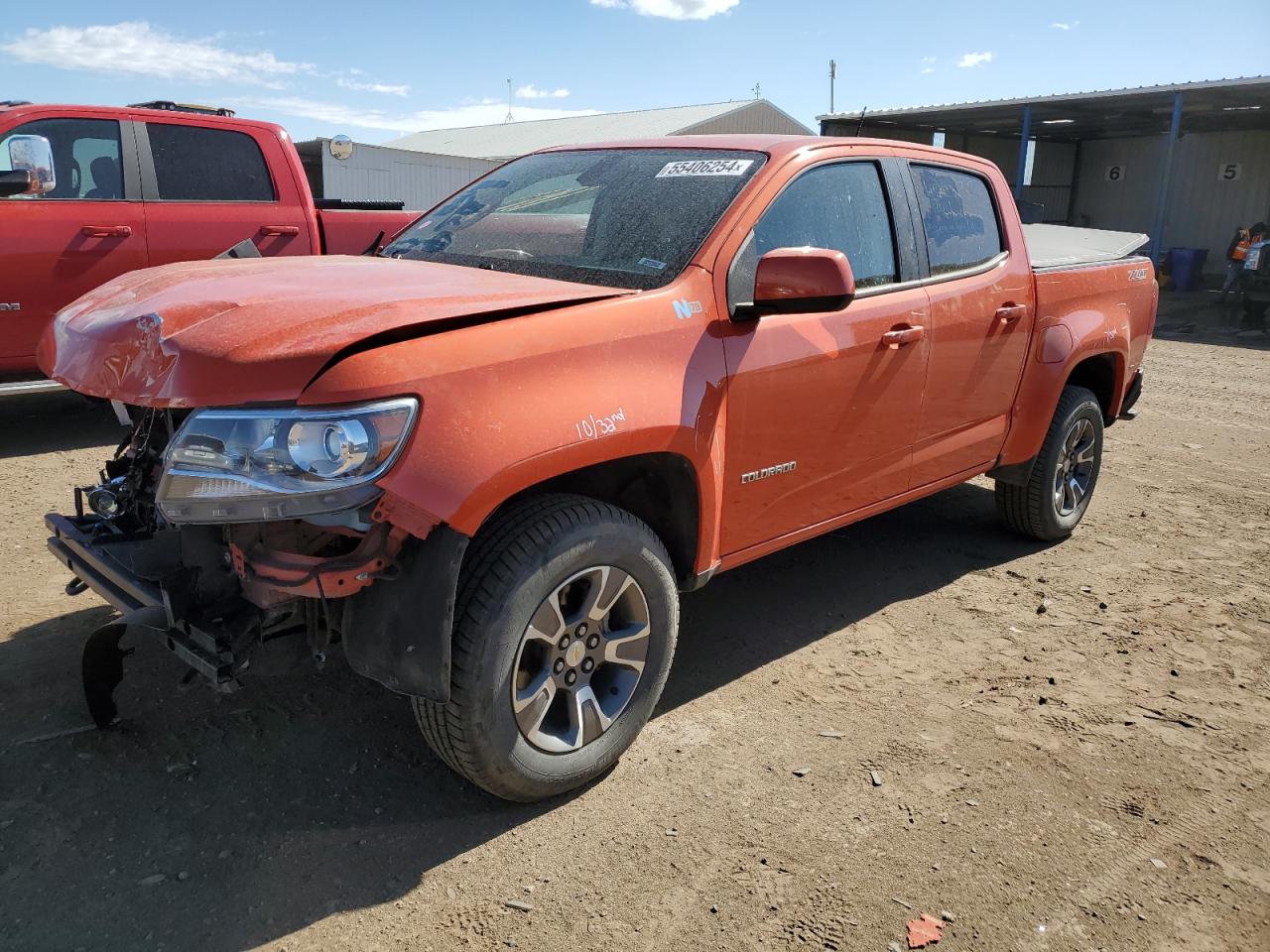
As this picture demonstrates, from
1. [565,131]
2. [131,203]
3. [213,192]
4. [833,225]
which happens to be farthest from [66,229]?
[565,131]

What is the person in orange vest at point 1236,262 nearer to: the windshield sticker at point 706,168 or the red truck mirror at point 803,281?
the windshield sticker at point 706,168

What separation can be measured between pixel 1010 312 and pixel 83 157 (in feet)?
18.8

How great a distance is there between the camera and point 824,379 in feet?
11.4

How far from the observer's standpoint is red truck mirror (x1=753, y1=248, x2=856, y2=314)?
9.78ft

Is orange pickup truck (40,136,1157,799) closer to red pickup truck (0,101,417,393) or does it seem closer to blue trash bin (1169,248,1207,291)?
red pickup truck (0,101,417,393)

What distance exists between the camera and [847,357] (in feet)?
11.7

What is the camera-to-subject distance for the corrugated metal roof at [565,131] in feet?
103

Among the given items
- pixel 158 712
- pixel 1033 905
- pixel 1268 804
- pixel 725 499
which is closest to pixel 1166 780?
pixel 1268 804

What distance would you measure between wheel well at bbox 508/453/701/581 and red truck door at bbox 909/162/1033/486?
1359mm

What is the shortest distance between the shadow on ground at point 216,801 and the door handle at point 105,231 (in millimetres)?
3338

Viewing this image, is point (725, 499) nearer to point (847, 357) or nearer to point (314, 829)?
point (847, 357)

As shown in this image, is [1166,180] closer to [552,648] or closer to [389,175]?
[389,175]

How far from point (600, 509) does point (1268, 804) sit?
2.28 m

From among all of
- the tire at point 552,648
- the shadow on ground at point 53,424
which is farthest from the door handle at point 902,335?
the shadow on ground at point 53,424
